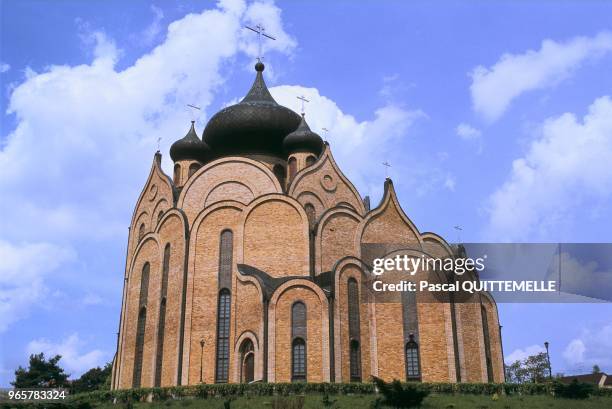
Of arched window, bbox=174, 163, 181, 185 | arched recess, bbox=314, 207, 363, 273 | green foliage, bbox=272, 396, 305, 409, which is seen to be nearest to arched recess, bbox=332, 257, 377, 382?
arched recess, bbox=314, 207, 363, 273

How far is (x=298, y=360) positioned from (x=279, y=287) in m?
2.75

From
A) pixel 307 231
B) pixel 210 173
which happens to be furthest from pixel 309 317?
pixel 210 173

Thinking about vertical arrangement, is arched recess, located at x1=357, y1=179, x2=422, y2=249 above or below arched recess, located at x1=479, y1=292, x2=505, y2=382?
above

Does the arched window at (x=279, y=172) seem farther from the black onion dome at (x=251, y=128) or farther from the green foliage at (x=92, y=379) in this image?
the green foliage at (x=92, y=379)

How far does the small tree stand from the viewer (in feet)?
124

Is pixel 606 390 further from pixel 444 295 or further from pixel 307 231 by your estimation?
pixel 307 231

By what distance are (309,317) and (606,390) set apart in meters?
10.5

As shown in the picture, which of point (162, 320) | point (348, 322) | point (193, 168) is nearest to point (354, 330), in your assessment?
point (348, 322)

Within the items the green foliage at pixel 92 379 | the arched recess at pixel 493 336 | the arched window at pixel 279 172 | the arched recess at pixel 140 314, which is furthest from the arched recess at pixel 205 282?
the green foliage at pixel 92 379

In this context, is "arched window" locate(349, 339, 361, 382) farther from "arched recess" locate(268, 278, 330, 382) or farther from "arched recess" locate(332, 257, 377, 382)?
"arched recess" locate(268, 278, 330, 382)

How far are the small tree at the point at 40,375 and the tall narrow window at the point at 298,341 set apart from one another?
2051 centimetres

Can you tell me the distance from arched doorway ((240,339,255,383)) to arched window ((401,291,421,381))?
5.89 m

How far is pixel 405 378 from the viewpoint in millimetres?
24609

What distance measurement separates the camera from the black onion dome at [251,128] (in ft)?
105
